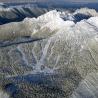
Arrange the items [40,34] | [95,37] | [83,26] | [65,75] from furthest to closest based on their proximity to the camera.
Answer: [40,34]
[83,26]
[95,37]
[65,75]

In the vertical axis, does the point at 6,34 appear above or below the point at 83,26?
below

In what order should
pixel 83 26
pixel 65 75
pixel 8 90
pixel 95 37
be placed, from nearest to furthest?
pixel 8 90 → pixel 65 75 → pixel 95 37 → pixel 83 26

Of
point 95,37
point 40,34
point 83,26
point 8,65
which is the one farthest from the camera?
point 40,34

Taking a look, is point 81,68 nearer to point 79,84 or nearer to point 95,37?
point 79,84

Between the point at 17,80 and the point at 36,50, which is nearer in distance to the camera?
the point at 17,80

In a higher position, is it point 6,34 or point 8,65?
point 8,65

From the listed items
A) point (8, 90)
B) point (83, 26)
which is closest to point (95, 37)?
point (83, 26)

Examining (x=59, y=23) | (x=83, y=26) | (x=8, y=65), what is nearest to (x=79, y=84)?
(x=8, y=65)
